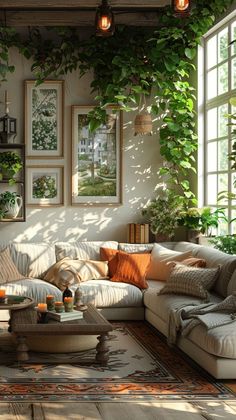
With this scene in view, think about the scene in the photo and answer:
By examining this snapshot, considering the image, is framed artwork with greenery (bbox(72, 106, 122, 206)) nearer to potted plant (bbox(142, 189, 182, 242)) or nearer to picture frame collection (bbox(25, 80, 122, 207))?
picture frame collection (bbox(25, 80, 122, 207))

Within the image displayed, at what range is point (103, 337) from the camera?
19.3 feet

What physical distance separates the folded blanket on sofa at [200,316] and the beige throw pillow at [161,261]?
5.52 ft

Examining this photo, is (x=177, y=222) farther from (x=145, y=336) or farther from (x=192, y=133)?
(x=145, y=336)

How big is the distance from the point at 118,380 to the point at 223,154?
11.3 feet

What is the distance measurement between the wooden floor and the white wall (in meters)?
4.28

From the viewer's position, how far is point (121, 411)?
460 cm

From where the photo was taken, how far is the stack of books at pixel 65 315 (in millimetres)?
5934

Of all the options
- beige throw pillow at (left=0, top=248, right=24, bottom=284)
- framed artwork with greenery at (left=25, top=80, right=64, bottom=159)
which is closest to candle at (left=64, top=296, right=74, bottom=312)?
beige throw pillow at (left=0, top=248, right=24, bottom=284)

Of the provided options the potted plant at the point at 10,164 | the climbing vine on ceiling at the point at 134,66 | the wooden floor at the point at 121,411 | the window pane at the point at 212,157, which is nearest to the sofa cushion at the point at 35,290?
the potted plant at the point at 10,164

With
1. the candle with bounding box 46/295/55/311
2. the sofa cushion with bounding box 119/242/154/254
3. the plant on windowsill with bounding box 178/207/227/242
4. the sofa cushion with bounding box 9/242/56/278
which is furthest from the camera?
the sofa cushion with bounding box 119/242/154/254

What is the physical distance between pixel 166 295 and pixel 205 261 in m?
0.56

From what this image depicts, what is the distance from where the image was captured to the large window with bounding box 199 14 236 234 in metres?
7.79

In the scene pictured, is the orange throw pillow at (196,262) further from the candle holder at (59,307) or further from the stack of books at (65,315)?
the candle holder at (59,307)

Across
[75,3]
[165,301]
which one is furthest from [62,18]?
[165,301]
